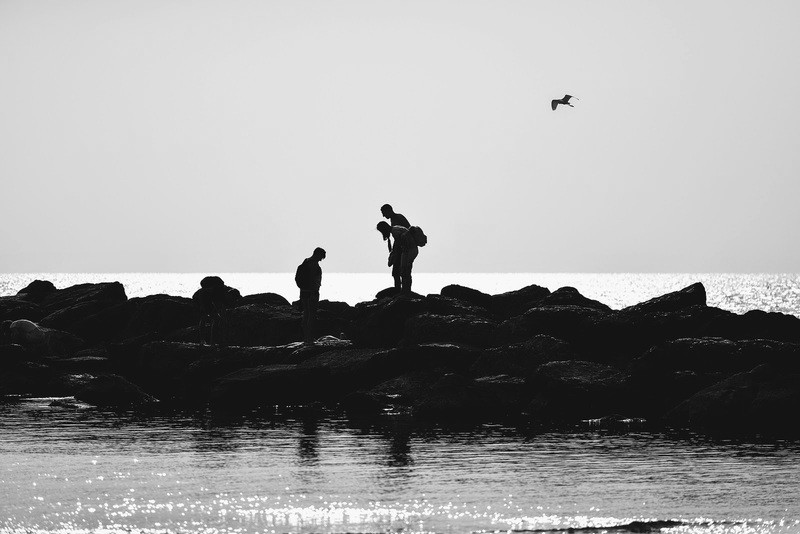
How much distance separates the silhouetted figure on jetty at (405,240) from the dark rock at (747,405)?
7.95 metres

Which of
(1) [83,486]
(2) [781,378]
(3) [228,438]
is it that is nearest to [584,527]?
(1) [83,486]

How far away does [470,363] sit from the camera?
20906mm

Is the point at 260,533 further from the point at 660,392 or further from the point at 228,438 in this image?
the point at 660,392

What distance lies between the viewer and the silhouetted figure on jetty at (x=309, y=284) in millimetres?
22250

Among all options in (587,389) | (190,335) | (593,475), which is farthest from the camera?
(190,335)

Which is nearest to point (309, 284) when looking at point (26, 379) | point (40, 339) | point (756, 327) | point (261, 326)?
point (261, 326)

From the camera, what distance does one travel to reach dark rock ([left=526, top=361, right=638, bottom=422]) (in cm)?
1817

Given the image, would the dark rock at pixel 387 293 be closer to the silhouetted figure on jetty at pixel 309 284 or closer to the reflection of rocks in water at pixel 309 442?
the silhouetted figure on jetty at pixel 309 284

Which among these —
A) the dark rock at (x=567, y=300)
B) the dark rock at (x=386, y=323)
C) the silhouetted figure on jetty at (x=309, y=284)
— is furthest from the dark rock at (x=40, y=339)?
the dark rock at (x=567, y=300)

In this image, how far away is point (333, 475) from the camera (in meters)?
12.5

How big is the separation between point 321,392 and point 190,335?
639 centimetres

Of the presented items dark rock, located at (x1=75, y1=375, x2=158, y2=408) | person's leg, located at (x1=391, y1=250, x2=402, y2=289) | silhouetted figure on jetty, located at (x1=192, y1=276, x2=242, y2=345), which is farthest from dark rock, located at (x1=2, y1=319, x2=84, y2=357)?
person's leg, located at (x1=391, y1=250, x2=402, y2=289)

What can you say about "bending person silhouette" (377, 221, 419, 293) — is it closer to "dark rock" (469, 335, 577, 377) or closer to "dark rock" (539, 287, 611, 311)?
"dark rock" (539, 287, 611, 311)

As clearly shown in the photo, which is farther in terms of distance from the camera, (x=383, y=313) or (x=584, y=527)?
(x=383, y=313)
